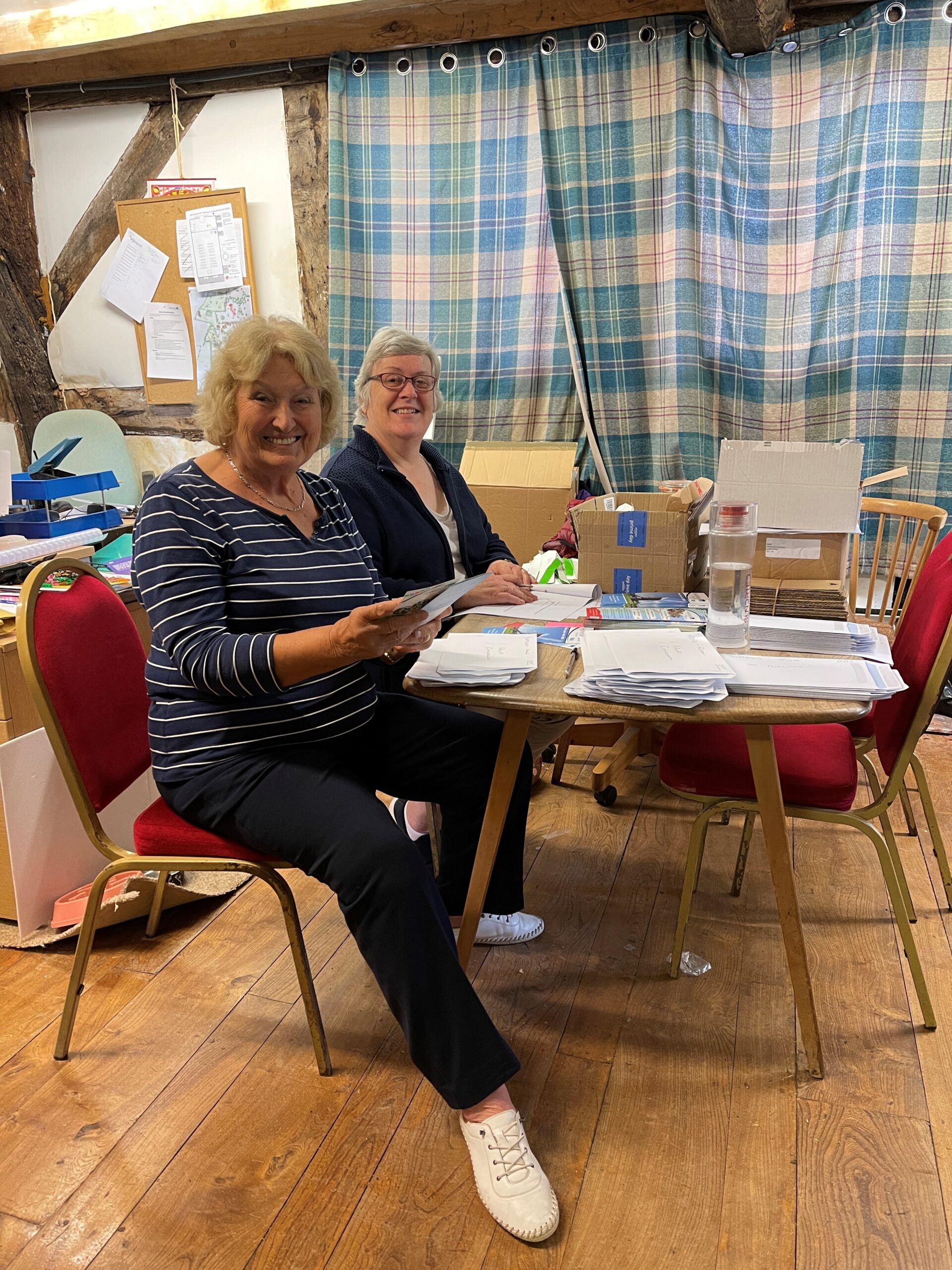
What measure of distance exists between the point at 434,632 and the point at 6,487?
133 cm

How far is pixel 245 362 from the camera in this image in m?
1.65

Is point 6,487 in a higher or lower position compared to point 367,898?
higher

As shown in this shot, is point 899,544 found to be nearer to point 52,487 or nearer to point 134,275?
point 52,487

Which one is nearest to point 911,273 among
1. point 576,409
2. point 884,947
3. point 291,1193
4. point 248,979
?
point 576,409

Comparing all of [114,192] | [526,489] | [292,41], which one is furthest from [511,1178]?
[114,192]

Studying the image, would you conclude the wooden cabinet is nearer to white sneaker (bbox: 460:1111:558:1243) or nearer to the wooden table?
the wooden table

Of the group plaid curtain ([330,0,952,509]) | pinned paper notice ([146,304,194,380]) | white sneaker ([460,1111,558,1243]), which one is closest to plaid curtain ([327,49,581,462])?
plaid curtain ([330,0,952,509])

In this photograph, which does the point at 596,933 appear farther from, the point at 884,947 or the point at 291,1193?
the point at 291,1193

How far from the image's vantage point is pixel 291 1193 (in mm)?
1427

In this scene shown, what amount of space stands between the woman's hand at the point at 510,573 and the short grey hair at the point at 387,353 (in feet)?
1.57

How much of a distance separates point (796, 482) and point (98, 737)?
1.53 m

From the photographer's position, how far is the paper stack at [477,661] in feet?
5.03

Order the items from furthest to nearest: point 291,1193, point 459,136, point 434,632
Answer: point 459,136 < point 434,632 < point 291,1193

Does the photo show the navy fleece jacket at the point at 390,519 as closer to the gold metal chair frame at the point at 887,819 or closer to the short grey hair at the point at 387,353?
the short grey hair at the point at 387,353
